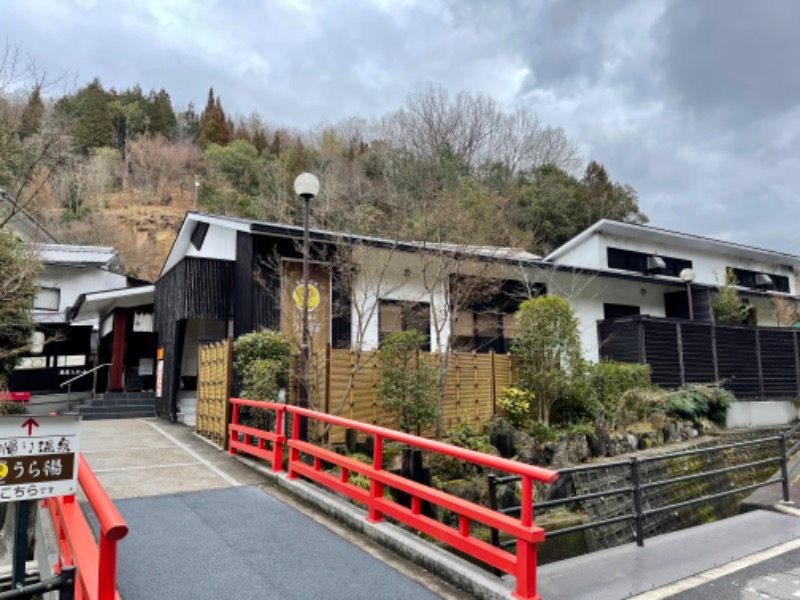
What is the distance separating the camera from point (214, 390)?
983cm

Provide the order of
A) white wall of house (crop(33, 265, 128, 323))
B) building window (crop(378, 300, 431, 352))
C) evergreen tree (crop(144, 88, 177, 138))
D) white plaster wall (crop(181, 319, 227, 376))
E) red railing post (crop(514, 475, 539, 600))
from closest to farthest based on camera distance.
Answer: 1. red railing post (crop(514, 475, 539, 600))
2. building window (crop(378, 300, 431, 352))
3. white plaster wall (crop(181, 319, 227, 376))
4. white wall of house (crop(33, 265, 128, 323))
5. evergreen tree (crop(144, 88, 177, 138))

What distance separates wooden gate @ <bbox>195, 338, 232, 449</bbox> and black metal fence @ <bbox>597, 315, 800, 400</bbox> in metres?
10.7

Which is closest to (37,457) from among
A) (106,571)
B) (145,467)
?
(106,571)

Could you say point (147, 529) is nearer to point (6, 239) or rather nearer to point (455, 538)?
point (455, 538)

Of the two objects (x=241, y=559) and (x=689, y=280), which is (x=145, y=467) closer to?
(x=241, y=559)

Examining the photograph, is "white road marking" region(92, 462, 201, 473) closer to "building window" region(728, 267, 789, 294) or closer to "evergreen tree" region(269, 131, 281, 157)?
"building window" region(728, 267, 789, 294)

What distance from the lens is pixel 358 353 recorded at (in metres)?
9.55

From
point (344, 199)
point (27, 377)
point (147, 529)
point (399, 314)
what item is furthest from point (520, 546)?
point (27, 377)

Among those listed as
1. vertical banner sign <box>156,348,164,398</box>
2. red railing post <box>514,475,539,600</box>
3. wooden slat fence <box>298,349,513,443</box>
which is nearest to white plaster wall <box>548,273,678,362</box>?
wooden slat fence <box>298,349,513,443</box>

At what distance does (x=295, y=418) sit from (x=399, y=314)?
21.1ft

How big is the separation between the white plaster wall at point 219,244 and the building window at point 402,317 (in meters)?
4.05

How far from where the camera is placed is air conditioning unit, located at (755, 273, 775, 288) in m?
24.8

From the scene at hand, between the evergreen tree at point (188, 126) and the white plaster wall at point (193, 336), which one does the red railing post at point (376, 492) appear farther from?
the evergreen tree at point (188, 126)

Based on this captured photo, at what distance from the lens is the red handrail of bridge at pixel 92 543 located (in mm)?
2453
